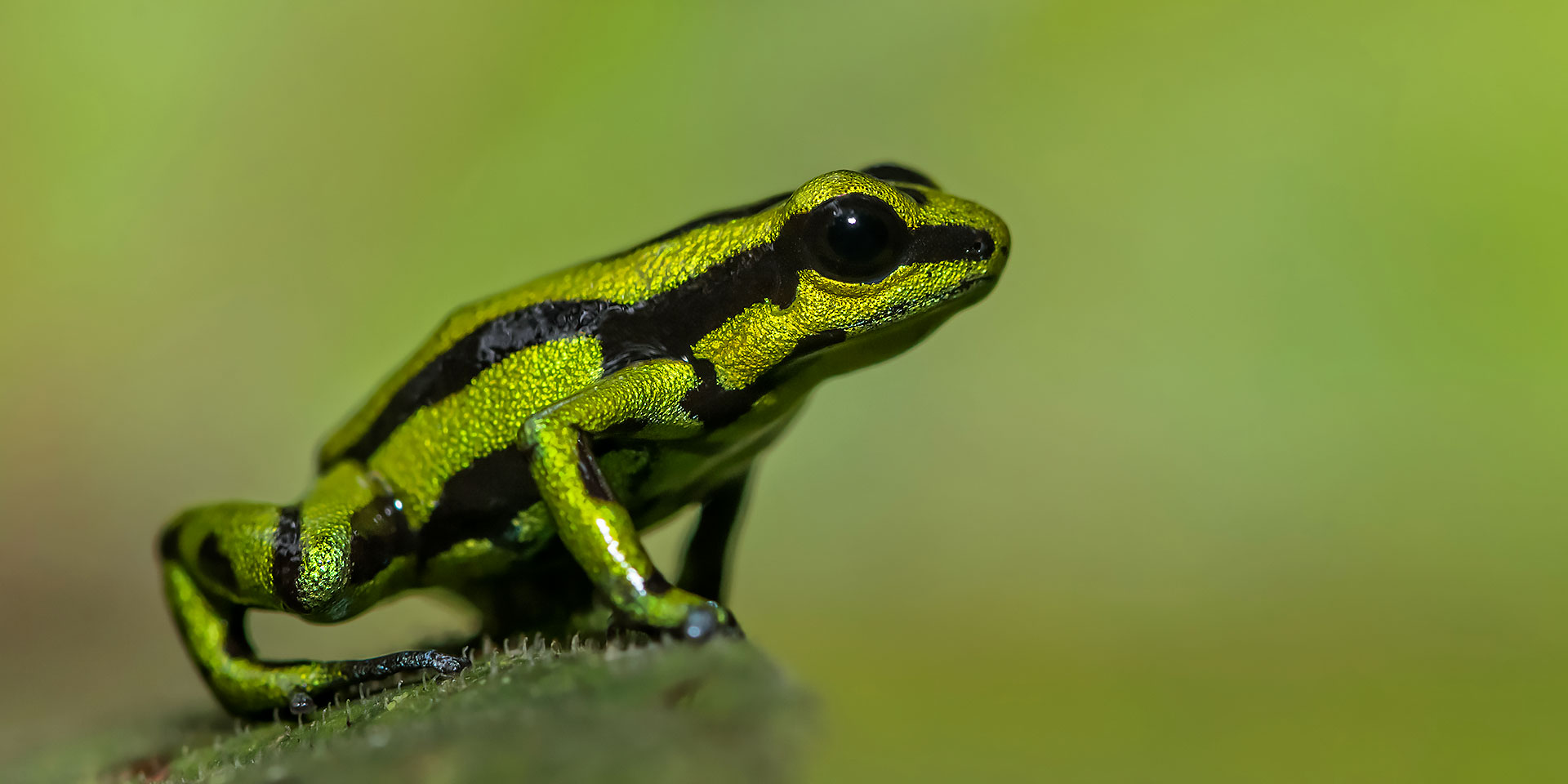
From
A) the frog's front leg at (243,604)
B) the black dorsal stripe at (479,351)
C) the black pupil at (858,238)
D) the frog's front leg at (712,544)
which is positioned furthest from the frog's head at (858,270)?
the frog's front leg at (243,604)

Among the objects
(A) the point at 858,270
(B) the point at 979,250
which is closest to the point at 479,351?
(A) the point at 858,270

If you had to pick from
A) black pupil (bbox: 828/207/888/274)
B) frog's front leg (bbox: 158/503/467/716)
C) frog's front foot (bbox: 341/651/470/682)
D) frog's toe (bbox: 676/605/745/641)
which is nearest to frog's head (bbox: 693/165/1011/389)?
black pupil (bbox: 828/207/888/274)

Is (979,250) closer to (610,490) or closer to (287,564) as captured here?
(610,490)

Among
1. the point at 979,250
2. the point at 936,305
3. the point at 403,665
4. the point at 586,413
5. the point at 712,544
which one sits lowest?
the point at 403,665

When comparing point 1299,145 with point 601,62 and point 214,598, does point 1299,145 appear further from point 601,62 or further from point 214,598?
point 214,598

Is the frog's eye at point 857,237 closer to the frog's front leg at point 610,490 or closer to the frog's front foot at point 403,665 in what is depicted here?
the frog's front leg at point 610,490

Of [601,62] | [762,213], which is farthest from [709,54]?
[762,213]

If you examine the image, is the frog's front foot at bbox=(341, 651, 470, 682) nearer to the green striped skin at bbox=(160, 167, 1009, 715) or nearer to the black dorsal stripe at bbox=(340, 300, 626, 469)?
the green striped skin at bbox=(160, 167, 1009, 715)
